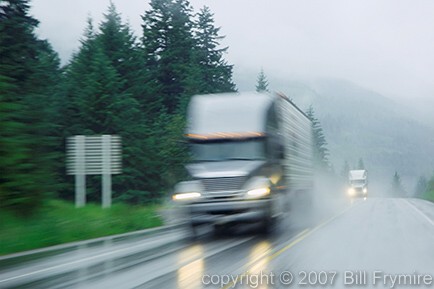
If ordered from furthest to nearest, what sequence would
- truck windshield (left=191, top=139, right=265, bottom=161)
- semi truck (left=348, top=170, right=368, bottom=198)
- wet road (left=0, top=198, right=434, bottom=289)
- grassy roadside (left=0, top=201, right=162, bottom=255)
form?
semi truck (left=348, top=170, right=368, bottom=198), truck windshield (left=191, top=139, right=265, bottom=161), grassy roadside (left=0, top=201, right=162, bottom=255), wet road (left=0, top=198, right=434, bottom=289)

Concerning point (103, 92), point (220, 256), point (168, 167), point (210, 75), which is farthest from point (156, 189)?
point (220, 256)

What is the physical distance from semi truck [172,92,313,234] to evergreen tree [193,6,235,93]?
189 ft

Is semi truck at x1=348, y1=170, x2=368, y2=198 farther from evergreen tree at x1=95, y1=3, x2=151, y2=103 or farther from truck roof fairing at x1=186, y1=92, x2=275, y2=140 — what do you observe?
truck roof fairing at x1=186, y1=92, x2=275, y2=140

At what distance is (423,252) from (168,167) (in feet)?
115

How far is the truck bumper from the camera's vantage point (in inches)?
639

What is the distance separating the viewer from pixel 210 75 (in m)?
80.1

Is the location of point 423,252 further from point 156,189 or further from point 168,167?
point 156,189

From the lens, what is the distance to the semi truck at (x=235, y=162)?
1634 centimetres

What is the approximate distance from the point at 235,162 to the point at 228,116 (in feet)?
4.82

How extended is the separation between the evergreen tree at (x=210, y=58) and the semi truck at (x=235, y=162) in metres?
57.6

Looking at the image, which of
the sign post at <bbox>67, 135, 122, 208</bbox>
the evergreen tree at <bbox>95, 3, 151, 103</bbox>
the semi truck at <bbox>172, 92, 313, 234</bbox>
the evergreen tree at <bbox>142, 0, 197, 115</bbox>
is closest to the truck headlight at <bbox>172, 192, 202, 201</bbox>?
the semi truck at <bbox>172, 92, 313, 234</bbox>

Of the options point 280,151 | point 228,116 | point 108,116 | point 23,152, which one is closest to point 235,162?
point 228,116

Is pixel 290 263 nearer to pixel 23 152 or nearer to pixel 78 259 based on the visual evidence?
pixel 78 259

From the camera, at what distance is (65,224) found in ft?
58.2
